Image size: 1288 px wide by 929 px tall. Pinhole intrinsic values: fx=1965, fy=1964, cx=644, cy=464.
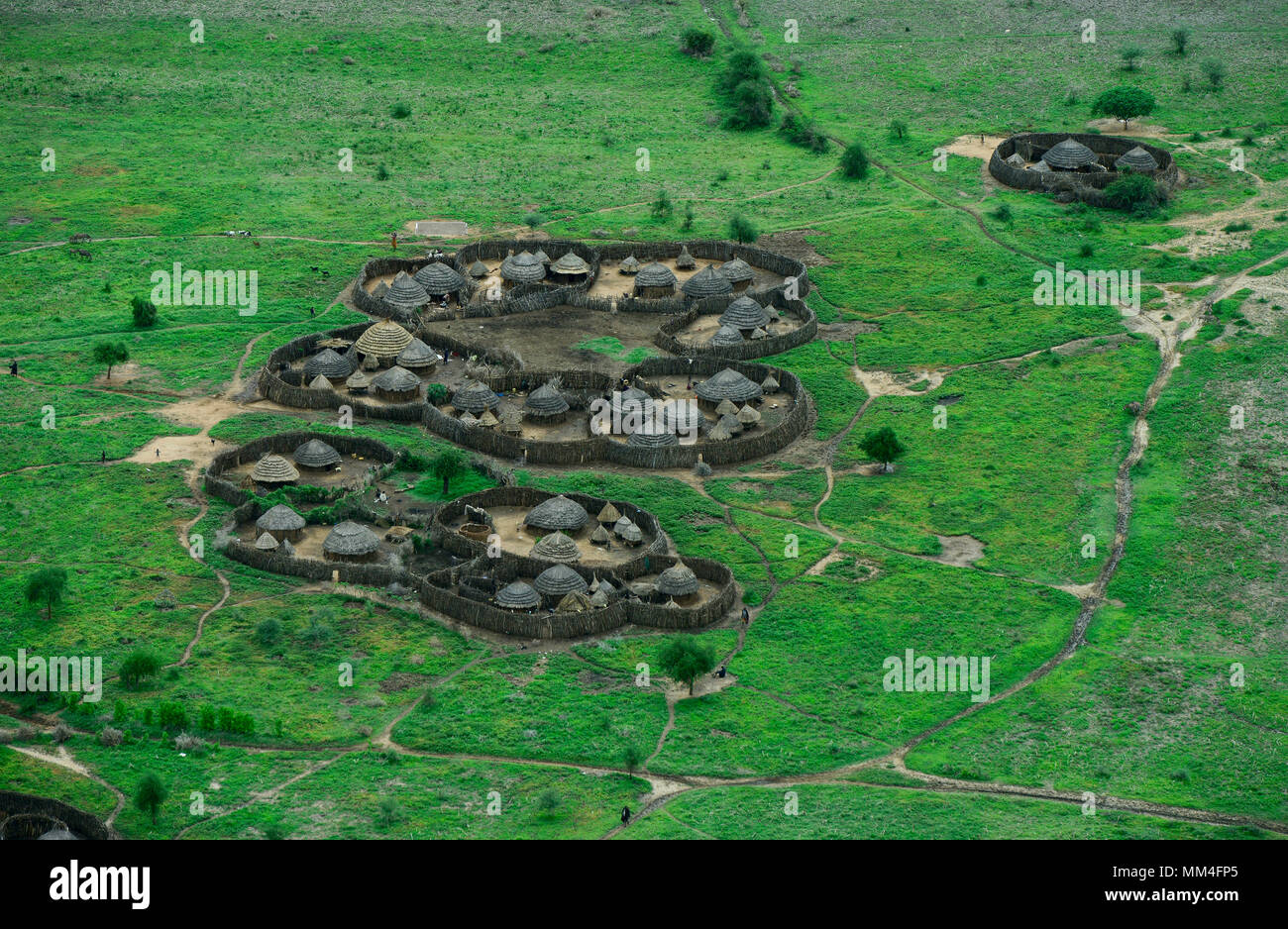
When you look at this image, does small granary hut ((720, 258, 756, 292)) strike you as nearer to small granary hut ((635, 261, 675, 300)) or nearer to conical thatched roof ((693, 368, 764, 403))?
small granary hut ((635, 261, 675, 300))

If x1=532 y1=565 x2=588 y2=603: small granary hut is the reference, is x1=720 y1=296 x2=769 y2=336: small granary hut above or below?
above

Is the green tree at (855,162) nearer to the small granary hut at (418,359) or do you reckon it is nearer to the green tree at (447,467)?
the small granary hut at (418,359)

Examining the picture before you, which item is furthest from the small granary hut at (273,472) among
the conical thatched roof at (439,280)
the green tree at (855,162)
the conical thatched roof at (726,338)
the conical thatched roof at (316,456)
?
the green tree at (855,162)

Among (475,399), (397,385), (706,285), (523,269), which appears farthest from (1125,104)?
(397,385)

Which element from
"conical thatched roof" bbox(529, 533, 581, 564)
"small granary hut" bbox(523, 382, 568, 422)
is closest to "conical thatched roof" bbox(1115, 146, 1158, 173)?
"small granary hut" bbox(523, 382, 568, 422)

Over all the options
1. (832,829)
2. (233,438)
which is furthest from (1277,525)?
(233,438)
